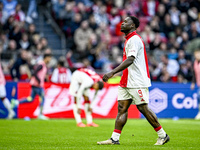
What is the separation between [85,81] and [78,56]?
7549 millimetres

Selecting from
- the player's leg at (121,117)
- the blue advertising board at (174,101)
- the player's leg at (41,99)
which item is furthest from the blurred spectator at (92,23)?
the player's leg at (121,117)

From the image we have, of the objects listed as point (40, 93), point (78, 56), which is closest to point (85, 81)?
point (40, 93)

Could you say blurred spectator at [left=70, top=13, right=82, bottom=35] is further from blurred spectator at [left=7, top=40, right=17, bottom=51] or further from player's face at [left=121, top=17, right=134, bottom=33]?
player's face at [left=121, top=17, right=134, bottom=33]

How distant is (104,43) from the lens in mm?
21297

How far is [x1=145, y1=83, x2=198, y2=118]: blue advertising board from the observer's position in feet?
59.6

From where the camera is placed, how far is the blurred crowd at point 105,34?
20094 mm

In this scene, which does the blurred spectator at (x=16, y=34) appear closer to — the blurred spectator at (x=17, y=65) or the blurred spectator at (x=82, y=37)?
the blurred spectator at (x=17, y=65)

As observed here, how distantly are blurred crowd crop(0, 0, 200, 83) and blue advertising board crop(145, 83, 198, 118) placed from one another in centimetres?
233

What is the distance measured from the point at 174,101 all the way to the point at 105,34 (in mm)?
5832

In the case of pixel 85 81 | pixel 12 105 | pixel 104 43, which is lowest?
pixel 12 105

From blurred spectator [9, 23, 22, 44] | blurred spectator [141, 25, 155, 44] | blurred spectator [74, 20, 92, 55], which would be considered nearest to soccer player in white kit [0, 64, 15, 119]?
blurred spectator [9, 23, 22, 44]

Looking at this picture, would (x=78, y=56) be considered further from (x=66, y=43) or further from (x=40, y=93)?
(x=40, y=93)

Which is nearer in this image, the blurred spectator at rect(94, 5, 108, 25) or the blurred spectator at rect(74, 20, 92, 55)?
the blurred spectator at rect(74, 20, 92, 55)

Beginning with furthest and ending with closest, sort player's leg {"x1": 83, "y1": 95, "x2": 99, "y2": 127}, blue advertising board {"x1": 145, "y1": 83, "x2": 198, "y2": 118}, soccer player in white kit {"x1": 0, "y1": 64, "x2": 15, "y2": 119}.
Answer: blue advertising board {"x1": 145, "y1": 83, "x2": 198, "y2": 118} < soccer player in white kit {"x1": 0, "y1": 64, "x2": 15, "y2": 119} < player's leg {"x1": 83, "y1": 95, "x2": 99, "y2": 127}
